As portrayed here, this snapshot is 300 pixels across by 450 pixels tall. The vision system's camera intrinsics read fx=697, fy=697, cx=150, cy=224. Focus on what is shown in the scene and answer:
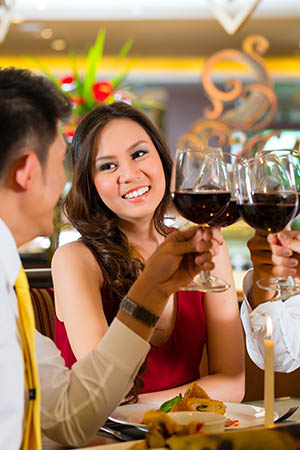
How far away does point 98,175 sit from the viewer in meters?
2.14

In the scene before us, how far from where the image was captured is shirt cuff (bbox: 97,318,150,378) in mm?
1301

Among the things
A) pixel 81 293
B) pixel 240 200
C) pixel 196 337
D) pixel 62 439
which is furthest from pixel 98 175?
Answer: pixel 62 439

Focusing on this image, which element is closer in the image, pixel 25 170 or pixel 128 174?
pixel 25 170

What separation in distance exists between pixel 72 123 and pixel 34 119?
239 cm

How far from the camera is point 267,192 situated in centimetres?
140

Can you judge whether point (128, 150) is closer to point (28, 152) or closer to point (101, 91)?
point (28, 152)

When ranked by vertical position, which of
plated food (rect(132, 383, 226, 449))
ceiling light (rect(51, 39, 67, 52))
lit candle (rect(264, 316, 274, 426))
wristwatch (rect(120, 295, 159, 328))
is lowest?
plated food (rect(132, 383, 226, 449))

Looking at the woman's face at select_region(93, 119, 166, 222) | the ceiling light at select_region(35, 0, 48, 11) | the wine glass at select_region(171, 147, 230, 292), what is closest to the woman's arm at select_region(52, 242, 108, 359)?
the woman's face at select_region(93, 119, 166, 222)

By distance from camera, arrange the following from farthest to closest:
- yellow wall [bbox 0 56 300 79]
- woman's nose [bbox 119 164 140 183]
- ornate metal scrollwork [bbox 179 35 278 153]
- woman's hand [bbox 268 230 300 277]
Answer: yellow wall [bbox 0 56 300 79] < ornate metal scrollwork [bbox 179 35 278 153] < woman's nose [bbox 119 164 140 183] < woman's hand [bbox 268 230 300 277]

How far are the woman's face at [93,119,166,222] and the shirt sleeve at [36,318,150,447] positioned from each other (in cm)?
81

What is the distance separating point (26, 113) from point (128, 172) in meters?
0.88

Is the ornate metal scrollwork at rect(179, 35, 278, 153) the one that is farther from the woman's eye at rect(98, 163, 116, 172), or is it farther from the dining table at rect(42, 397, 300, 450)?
the dining table at rect(42, 397, 300, 450)

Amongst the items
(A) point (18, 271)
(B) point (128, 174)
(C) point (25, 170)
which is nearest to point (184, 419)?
(A) point (18, 271)

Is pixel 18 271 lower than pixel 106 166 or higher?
lower
